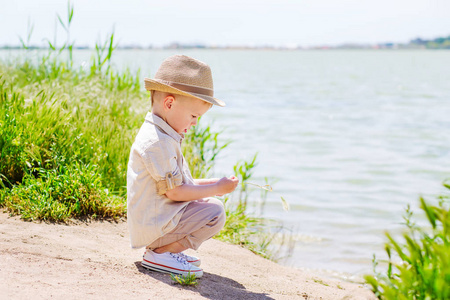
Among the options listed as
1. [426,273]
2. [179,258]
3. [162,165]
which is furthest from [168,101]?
[426,273]

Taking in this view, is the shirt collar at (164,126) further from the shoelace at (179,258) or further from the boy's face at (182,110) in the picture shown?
the shoelace at (179,258)

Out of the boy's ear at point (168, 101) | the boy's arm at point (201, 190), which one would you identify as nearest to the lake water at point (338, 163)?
the boy's arm at point (201, 190)

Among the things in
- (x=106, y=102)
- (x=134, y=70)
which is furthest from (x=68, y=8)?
(x=134, y=70)

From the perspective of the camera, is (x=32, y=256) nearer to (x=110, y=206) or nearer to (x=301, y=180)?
(x=110, y=206)

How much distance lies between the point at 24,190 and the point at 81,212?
46 cm

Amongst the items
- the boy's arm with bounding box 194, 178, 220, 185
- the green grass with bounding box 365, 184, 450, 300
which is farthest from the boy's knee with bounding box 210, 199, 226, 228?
the green grass with bounding box 365, 184, 450, 300

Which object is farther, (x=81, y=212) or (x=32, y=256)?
(x=81, y=212)

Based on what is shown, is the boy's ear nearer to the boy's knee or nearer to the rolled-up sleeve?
the rolled-up sleeve

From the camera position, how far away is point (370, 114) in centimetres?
1661

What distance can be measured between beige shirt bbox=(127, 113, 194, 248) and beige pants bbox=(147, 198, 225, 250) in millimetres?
66

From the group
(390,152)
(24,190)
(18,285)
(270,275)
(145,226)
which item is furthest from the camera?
(390,152)

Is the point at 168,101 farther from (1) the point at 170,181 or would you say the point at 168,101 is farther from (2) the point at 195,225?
(2) the point at 195,225

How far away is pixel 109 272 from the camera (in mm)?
3152

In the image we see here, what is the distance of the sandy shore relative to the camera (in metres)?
2.83
